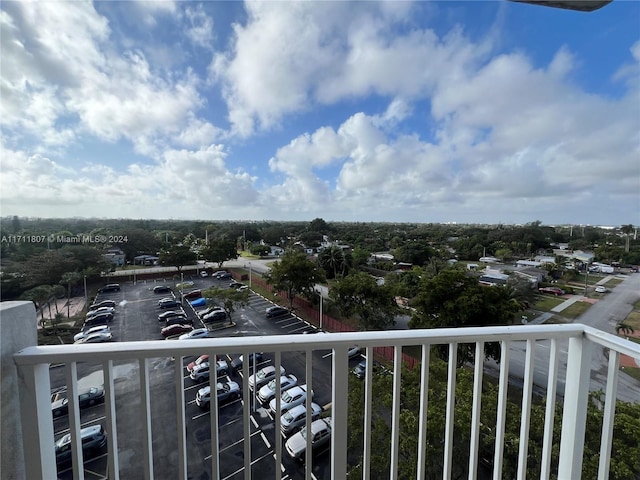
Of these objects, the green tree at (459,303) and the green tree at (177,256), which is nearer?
the green tree at (177,256)

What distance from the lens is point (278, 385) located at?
31.1 inches

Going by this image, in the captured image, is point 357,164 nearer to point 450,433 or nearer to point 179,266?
point 179,266

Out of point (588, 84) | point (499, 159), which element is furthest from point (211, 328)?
point (588, 84)

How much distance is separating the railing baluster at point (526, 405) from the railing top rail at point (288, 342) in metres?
0.05

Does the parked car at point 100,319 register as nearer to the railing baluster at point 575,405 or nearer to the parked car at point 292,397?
the parked car at point 292,397

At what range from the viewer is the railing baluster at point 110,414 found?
67 cm

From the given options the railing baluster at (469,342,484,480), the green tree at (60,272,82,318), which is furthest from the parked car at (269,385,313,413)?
the green tree at (60,272,82,318)

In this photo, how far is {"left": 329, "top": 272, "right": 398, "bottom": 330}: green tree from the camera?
3.60 metres

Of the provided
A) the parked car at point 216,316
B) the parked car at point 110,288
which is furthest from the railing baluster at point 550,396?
the parked car at point 216,316

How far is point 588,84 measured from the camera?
2.29 meters

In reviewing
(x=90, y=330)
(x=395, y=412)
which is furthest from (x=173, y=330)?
(x=395, y=412)

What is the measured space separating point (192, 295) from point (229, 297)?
1.55 feet

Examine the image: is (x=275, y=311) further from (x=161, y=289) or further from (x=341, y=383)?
(x=341, y=383)

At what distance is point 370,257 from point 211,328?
7.24ft
